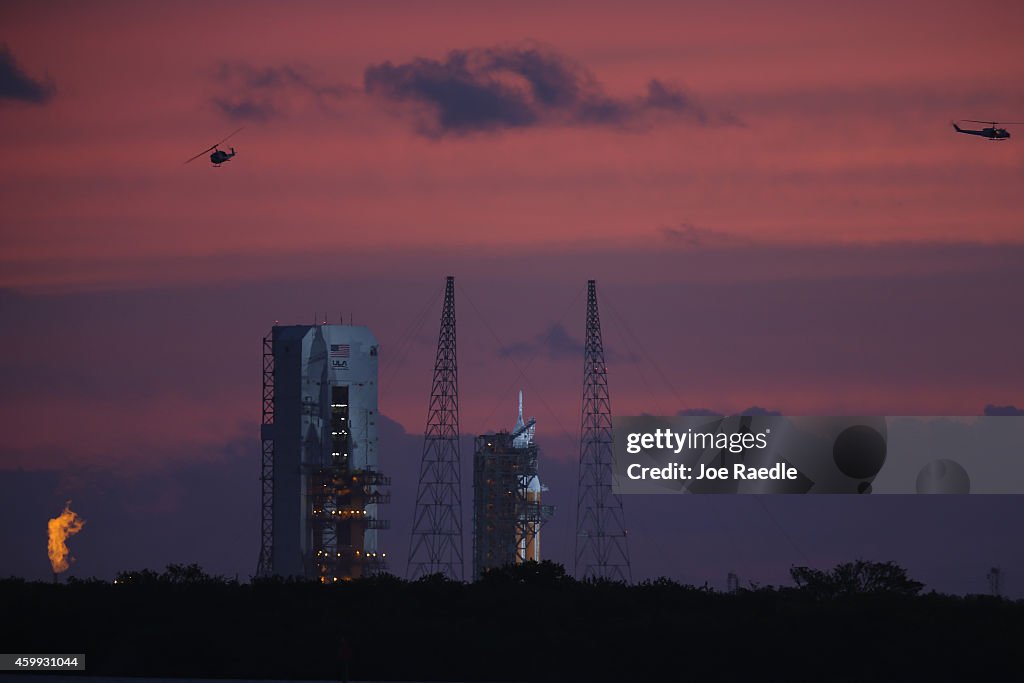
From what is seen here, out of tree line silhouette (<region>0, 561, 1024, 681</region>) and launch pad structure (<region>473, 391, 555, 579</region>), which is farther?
launch pad structure (<region>473, 391, 555, 579</region>)

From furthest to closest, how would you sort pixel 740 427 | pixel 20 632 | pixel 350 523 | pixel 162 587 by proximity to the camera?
1. pixel 350 523
2. pixel 162 587
3. pixel 740 427
4. pixel 20 632

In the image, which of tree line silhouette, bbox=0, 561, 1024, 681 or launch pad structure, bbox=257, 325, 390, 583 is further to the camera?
launch pad structure, bbox=257, 325, 390, 583

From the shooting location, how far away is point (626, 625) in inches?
3285

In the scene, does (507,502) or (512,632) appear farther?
(507,502)

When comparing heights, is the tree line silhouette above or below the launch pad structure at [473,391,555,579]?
below

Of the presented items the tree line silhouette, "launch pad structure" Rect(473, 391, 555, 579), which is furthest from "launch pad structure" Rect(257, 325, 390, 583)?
the tree line silhouette

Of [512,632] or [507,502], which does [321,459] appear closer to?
[507,502]

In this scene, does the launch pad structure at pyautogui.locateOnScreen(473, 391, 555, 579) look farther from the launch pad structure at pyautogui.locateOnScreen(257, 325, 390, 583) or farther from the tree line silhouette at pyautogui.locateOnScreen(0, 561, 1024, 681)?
the tree line silhouette at pyautogui.locateOnScreen(0, 561, 1024, 681)

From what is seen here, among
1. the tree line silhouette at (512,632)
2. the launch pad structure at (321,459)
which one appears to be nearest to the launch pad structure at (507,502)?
the launch pad structure at (321,459)

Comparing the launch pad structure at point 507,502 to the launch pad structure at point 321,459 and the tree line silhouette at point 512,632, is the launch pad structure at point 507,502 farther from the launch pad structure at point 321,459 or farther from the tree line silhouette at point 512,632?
the tree line silhouette at point 512,632

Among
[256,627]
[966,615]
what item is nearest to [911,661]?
[966,615]

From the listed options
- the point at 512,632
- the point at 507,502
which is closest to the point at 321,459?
the point at 507,502

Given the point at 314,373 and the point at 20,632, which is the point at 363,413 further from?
the point at 20,632

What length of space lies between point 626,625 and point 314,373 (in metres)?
91.4
